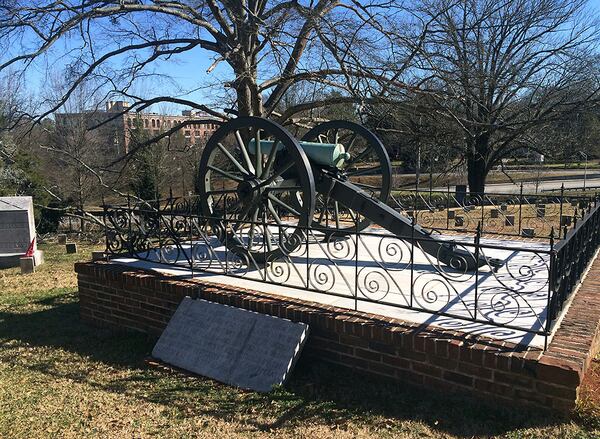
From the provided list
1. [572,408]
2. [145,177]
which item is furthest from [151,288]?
[145,177]

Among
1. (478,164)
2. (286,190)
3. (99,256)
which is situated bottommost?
(99,256)

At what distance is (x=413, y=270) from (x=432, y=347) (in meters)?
1.55

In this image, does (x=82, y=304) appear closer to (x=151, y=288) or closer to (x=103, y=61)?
(x=151, y=288)

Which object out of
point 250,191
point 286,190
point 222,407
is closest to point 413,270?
point 286,190

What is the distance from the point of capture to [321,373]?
4.17 metres

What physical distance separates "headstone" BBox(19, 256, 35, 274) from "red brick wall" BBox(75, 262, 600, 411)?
6.18m

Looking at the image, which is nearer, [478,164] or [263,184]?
[263,184]

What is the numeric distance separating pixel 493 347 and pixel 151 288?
3545 mm

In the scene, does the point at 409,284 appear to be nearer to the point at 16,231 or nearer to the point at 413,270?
the point at 413,270

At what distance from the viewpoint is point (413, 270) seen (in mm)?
5148

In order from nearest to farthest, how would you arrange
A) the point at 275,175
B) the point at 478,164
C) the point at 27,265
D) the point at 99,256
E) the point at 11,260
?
the point at 275,175, the point at 99,256, the point at 27,265, the point at 11,260, the point at 478,164

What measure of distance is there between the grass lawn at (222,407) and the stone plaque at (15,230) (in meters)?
7.50

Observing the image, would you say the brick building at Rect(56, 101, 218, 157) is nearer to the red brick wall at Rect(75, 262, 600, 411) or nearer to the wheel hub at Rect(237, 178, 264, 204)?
the wheel hub at Rect(237, 178, 264, 204)

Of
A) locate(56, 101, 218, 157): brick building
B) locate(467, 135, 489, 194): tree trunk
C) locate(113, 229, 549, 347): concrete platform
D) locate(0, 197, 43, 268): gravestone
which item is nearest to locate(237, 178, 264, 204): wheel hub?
locate(113, 229, 549, 347): concrete platform
